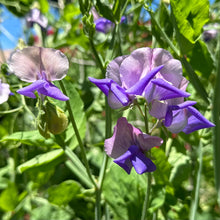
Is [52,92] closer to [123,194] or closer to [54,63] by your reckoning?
[54,63]

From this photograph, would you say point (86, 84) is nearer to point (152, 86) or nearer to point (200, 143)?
point (200, 143)

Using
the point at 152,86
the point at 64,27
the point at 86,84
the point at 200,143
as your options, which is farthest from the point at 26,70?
the point at 64,27

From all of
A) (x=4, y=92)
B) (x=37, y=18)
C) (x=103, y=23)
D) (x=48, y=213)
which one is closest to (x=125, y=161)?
(x=4, y=92)

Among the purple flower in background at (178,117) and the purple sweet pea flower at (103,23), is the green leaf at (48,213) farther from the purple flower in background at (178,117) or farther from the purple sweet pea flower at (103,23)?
the purple flower in background at (178,117)

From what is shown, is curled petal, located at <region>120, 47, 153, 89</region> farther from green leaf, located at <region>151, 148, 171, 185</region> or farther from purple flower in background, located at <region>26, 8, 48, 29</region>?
purple flower in background, located at <region>26, 8, 48, 29</region>

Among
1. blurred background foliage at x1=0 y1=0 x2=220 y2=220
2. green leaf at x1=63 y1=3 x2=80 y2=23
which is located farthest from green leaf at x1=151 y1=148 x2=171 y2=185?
green leaf at x1=63 y1=3 x2=80 y2=23

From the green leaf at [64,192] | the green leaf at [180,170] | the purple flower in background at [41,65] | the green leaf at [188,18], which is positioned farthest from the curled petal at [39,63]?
the green leaf at [180,170]
